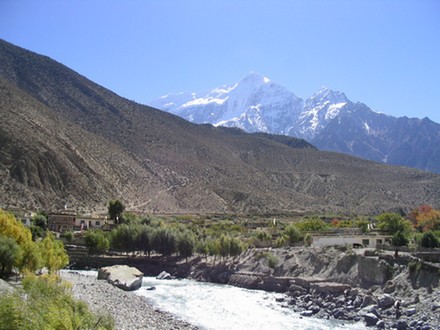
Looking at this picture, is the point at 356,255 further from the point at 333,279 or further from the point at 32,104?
the point at 32,104

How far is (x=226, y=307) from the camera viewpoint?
133ft

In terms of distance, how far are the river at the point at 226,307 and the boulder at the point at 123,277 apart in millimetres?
929

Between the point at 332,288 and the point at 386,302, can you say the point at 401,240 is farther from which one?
the point at 386,302

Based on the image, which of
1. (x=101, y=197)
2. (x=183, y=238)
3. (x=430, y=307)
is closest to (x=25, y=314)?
(x=430, y=307)

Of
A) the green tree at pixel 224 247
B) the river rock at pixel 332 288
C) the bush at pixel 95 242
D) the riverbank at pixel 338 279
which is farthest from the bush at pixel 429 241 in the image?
the bush at pixel 95 242

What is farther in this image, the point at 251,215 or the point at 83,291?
the point at 251,215

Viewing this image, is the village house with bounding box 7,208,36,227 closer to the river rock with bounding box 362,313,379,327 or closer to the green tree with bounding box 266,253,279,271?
the green tree with bounding box 266,253,279,271

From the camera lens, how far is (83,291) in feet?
132

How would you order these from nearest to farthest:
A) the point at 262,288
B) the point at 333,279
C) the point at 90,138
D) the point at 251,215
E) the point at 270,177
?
the point at 333,279, the point at 262,288, the point at 251,215, the point at 90,138, the point at 270,177

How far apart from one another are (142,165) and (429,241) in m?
83.8

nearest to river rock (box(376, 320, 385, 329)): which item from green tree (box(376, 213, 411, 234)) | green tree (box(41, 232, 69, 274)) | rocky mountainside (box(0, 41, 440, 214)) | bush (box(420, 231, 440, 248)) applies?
bush (box(420, 231, 440, 248))

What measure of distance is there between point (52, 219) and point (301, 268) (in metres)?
44.0

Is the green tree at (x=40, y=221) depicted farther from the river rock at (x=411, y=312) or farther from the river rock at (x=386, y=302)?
the river rock at (x=411, y=312)

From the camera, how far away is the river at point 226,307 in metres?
34.3
